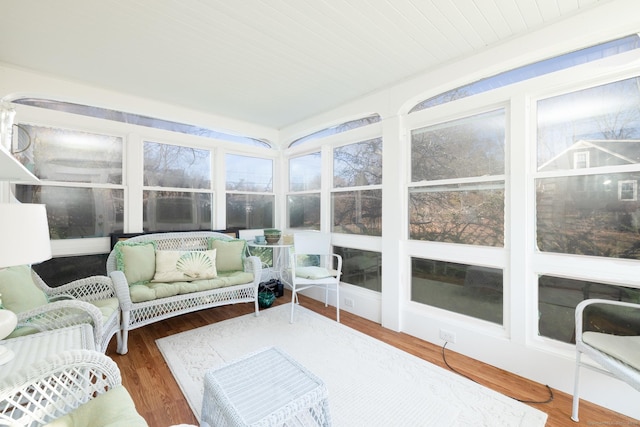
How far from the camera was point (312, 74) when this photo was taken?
2725 mm

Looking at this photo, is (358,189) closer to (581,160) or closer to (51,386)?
(581,160)

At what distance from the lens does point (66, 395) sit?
3.80ft

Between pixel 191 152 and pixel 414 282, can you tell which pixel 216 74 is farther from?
pixel 414 282

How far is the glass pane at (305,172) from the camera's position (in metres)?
4.12

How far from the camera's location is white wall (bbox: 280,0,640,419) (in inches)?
71.3

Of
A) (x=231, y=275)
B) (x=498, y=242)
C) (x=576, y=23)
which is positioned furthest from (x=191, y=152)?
(x=576, y=23)

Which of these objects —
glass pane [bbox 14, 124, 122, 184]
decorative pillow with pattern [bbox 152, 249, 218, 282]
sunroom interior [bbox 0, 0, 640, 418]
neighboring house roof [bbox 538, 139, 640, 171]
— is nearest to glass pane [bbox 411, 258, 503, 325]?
sunroom interior [bbox 0, 0, 640, 418]

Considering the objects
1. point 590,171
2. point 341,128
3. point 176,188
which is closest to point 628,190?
point 590,171

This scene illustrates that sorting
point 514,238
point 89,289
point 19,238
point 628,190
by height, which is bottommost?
point 89,289

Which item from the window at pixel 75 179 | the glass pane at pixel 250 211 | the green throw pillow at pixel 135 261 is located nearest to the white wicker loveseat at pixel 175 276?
the green throw pillow at pixel 135 261

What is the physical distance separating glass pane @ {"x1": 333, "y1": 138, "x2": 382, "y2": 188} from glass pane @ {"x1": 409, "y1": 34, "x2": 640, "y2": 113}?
77 centimetres

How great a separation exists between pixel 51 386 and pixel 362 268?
2.87 m

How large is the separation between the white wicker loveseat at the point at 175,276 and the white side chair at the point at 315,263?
20.0 inches

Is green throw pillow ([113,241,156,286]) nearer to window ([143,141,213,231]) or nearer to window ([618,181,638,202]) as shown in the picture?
window ([143,141,213,231])
